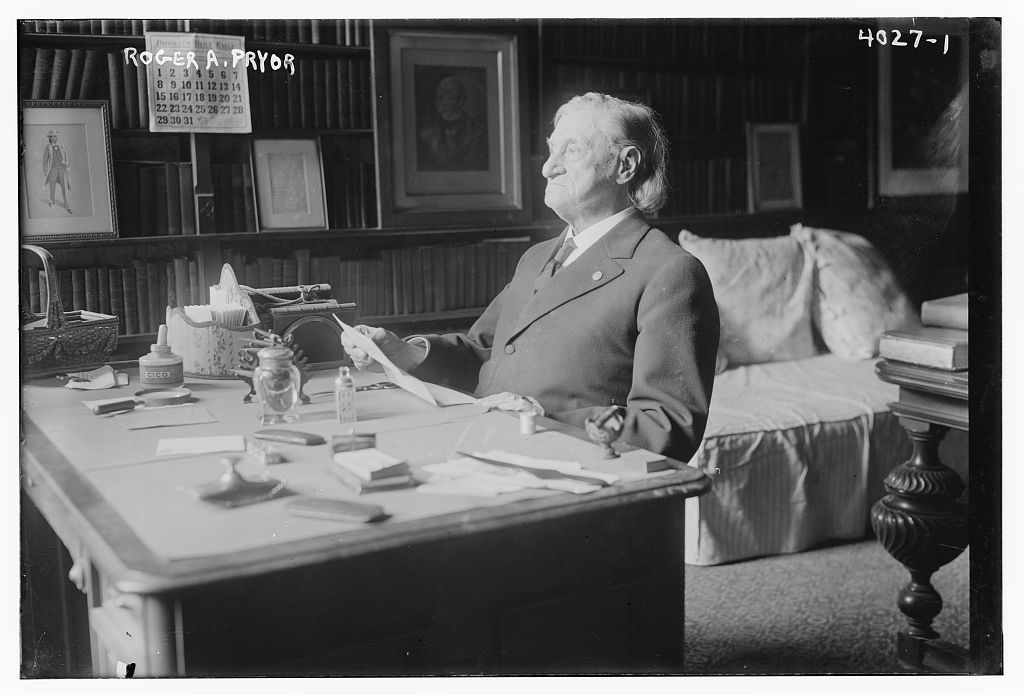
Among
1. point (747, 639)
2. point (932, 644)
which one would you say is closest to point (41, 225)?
point (747, 639)

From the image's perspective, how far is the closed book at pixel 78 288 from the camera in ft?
7.51

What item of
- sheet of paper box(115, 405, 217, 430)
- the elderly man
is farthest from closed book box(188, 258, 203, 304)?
the elderly man

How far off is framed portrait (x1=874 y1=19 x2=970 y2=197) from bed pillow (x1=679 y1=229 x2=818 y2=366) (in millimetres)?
404

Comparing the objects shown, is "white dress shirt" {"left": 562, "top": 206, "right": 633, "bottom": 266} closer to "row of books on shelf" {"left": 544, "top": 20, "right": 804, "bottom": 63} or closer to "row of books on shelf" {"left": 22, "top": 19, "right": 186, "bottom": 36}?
"row of books on shelf" {"left": 544, "top": 20, "right": 804, "bottom": 63}

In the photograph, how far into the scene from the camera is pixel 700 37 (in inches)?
87.4

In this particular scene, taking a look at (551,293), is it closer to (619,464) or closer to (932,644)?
(619,464)

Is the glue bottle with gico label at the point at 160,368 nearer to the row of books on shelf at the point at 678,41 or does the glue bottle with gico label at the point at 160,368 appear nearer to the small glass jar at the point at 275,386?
the small glass jar at the point at 275,386

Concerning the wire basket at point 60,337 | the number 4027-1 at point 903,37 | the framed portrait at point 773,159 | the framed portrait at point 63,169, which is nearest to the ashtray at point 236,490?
the wire basket at point 60,337

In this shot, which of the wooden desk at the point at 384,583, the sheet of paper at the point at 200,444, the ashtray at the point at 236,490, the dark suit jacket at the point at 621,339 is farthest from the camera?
the dark suit jacket at the point at 621,339

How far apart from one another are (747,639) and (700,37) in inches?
52.5

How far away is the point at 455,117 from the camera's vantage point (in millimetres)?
2318

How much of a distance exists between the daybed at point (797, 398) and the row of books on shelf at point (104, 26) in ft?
4.09

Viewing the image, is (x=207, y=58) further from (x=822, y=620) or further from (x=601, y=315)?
(x=822, y=620)

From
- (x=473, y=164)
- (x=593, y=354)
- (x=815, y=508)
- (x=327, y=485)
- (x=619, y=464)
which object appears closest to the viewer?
(x=327, y=485)
